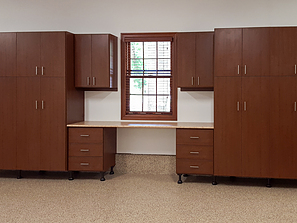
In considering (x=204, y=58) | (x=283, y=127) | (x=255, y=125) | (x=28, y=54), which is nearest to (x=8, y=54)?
(x=28, y=54)

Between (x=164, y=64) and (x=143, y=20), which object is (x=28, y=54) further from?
(x=164, y=64)

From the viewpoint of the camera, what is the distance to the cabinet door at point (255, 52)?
4609 millimetres

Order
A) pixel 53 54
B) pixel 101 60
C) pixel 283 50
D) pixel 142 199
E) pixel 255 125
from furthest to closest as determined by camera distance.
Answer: pixel 101 60 → pixel 53 54 → pixel 255 125 → pixel 283 50 → pixel 142 199

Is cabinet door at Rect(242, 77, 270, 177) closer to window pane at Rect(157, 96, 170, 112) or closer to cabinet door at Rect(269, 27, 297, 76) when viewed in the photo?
cabinet door at Rect(269, 27, 297, 76)

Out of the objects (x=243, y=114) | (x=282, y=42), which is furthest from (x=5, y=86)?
(x=282, y=42)

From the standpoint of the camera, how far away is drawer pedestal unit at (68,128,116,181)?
197 inches

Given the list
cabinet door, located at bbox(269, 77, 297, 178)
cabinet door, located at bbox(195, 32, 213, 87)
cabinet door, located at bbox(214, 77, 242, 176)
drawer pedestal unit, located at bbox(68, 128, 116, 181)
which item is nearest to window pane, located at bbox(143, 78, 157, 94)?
cabinet door, located at bbox(195, 32, 213, 87)

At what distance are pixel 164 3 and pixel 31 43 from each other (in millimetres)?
2169

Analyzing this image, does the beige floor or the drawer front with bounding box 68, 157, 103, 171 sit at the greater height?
the drawer front with bounding box 68, 157, 103, 171

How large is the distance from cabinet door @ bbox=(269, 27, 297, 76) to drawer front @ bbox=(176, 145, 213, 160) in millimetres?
1373

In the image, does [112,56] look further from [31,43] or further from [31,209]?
[31,209]

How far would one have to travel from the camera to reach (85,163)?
5.05 metres

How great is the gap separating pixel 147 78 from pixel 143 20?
0.95 meters

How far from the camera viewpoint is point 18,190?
4.51 metres
